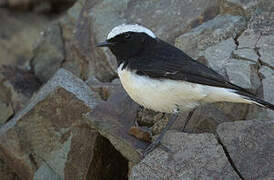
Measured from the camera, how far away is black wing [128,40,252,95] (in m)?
5.30

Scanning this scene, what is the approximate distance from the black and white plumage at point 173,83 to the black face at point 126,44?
8 cm

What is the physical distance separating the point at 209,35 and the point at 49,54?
3955 millimetres

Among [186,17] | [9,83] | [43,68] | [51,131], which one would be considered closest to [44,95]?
[51,131]

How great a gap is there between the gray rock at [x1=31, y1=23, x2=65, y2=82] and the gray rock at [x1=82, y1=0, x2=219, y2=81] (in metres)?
1.17

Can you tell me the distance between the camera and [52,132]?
677 centimetres

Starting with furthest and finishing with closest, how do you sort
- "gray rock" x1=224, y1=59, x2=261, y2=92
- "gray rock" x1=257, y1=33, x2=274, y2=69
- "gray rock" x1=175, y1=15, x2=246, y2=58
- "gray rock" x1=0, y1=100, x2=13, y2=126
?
"gray rock" x1=0, y1=100, x2=13, y2=126 < "gray rock" x1=175, y1=15, x2=246, y2=58 < "gray rock" x1=257, y1=33, x2=274, y2=69 < "gray rock" x1=224, y1=59, x2=261, y2=92

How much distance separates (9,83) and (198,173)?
16.2 feet

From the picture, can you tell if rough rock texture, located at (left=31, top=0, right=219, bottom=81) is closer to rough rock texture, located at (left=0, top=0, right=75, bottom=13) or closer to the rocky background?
the rocky background

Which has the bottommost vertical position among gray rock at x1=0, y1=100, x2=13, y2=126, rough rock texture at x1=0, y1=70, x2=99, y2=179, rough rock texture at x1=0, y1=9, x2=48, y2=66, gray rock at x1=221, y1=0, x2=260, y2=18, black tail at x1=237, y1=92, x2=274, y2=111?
rough rock texture at x1=0, y1=9, x2=48, y2=66

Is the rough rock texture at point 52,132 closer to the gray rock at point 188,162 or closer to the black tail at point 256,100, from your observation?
the gray rock at point 188,162

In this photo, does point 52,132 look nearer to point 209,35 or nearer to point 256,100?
point 209,35

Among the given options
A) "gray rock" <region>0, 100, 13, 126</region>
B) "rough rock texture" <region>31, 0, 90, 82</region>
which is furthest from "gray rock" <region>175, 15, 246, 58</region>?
"gray rock" <region>0, 100, 13, 126</region>

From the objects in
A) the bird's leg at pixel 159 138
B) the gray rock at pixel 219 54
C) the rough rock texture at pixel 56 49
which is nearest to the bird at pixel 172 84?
the bird's leg at pixel 159 138

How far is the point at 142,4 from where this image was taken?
862cm
